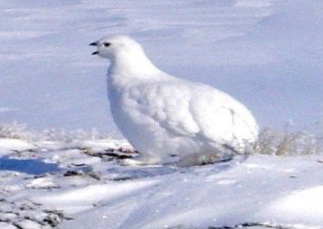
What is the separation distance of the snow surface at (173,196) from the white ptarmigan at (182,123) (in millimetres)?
235

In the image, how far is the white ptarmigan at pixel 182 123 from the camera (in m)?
7.30

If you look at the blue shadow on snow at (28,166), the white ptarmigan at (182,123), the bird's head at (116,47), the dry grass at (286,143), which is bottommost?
the blue shadow on snow at (28,166)

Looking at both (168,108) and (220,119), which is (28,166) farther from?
(220,119)

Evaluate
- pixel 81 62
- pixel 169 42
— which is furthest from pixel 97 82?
pixel 169 42

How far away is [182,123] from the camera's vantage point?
24.0 feet

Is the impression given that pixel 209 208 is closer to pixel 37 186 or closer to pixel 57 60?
pixel 37 186

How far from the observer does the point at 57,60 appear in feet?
57.6

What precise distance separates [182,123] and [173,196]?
5.36 ft

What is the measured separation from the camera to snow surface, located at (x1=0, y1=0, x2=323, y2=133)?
1311 centimetres

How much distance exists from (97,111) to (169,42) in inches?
252

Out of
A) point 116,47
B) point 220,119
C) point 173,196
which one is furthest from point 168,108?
point 173,196

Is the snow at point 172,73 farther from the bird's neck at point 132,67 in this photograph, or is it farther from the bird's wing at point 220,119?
the bird's neck at point 132,67

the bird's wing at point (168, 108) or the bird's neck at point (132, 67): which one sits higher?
the bird's neck at point (132, 67)

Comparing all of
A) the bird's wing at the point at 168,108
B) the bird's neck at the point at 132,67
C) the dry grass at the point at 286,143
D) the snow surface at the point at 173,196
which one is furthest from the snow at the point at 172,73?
the bird's neck at the point at 132,67
